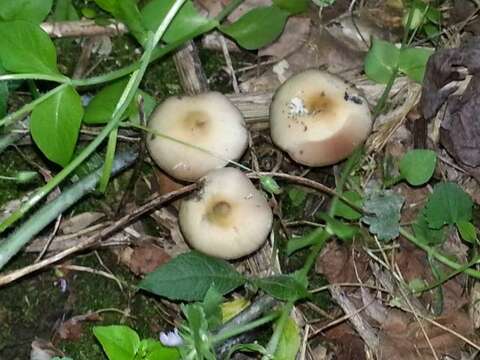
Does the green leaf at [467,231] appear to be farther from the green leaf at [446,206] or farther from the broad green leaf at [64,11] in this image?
the broad green leaf at [64,11]

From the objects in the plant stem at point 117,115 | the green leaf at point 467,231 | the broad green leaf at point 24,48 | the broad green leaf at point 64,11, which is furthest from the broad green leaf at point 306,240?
the broad green leaf at point 64,11

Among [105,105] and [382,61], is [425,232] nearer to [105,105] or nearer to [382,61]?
[382,61]

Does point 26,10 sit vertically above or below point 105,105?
above

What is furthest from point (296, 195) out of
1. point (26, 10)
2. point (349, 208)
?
point (26, 10)

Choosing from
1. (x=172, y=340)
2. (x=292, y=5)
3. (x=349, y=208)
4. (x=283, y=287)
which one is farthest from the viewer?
(x=292, y=5)

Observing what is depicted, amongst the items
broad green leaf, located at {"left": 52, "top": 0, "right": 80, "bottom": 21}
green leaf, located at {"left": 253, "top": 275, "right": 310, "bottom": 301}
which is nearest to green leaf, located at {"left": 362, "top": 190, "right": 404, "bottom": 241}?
green leaf, located at {"left": 253, "top": 275, "right": 310, "bottom": 301}

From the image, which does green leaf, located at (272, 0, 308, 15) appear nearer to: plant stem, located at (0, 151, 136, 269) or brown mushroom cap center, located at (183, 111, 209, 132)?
brown mushroom cap center, located at (183, 111, 209, 132)

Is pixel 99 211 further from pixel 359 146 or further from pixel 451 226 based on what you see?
pixel 451 226

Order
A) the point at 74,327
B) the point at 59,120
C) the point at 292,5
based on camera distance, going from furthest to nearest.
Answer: the point at 292,5, the point at 74,327, the point at 59,120
